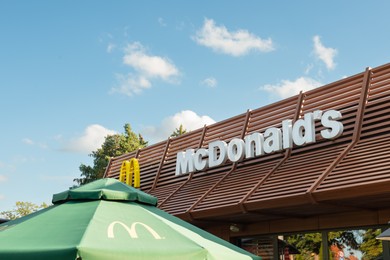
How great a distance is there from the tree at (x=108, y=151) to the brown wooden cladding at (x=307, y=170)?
79.9 feet

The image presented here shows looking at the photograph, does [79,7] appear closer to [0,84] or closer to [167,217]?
[0,84]

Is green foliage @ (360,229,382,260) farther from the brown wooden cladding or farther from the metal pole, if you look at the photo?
Answer: the metal pole

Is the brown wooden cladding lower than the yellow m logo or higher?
higher

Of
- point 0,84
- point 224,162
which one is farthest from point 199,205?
point 0,84

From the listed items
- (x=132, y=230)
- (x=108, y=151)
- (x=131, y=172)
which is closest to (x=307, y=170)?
(x=132, y=230)

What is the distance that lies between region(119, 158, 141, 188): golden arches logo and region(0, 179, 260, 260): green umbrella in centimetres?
1106

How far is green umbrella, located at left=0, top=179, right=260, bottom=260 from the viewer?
12.9 ft

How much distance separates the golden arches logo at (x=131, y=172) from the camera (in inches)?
653

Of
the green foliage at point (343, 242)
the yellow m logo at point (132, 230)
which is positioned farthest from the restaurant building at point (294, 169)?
the yellow m logo at point (132, 230)

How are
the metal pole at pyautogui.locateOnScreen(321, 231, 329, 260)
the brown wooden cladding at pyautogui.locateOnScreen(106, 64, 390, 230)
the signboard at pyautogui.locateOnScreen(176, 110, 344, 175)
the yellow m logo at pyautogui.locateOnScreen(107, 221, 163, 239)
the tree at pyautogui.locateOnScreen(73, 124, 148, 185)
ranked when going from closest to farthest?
the yellow m logo at pyautogui.locateOnScreen(107, 221, 163, 239) → the brown wooden cladding at pyautogui.locateOnScreen(106, 64, 390, 230) → the signboard at pyautogui.locateOnScreen(176, 110, 344, 175) → the metal pole at pyautogui.locateOnScreen(321, 231, 329, 260) → the tree at pyautogui.locateOnScreen(73, 124, 148, 185)

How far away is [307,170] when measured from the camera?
1036 centimetres

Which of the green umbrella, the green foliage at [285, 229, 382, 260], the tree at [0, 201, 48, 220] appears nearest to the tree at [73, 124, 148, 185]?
the tree at [0, 201, 48, 220]

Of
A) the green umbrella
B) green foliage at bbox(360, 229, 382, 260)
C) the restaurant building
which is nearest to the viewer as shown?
the green umbrella

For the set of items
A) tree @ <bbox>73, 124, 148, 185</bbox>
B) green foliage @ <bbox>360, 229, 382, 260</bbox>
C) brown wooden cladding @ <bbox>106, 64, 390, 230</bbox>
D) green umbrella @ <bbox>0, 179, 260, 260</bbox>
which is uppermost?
tree @ <bbox>73, 124, 148, 185</bbox>
